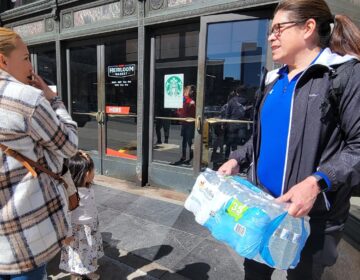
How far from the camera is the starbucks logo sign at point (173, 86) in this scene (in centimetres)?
479

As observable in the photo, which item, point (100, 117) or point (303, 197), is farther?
point (100, 117)

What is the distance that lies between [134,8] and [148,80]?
1146mm

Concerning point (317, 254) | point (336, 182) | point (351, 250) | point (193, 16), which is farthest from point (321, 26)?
point (193, 16)

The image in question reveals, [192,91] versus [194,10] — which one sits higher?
[194,10]

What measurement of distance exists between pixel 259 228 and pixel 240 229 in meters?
0.09

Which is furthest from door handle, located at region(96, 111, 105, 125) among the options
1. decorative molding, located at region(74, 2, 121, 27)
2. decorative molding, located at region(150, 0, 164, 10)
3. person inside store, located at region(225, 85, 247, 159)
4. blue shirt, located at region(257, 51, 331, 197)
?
blue shirt, located at region(257, 51, 331, 197)

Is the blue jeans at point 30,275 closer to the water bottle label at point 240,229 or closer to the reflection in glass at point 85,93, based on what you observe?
the water bottle label at point 240,229

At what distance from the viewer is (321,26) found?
1.47 m

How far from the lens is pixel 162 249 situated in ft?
10.6

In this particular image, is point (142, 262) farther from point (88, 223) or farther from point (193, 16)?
point (193, 16)

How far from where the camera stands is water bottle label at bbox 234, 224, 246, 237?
1.32m

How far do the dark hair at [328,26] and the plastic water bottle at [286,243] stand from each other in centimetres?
81

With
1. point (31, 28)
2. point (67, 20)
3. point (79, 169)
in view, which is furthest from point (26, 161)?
point (31, 28)

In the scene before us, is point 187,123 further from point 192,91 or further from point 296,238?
point 296,238
